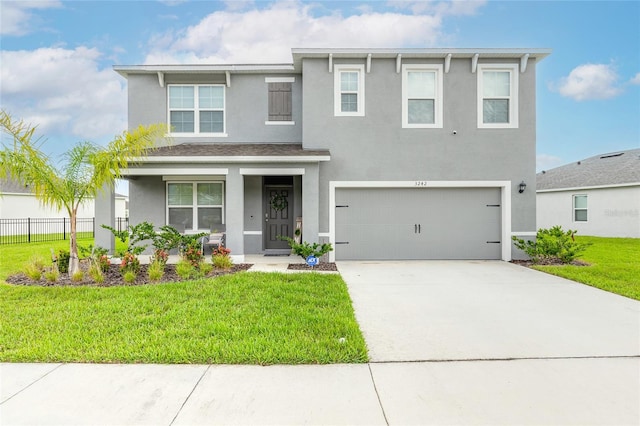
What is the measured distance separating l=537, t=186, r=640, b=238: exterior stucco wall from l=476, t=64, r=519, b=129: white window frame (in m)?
10.8

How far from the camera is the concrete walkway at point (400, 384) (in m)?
2.64

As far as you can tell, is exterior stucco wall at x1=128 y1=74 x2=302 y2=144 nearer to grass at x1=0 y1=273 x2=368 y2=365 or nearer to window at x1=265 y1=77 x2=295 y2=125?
window at x1=265 y1=77 x2=295 y2=125

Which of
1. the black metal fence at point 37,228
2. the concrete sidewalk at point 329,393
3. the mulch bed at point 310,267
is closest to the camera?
the concrete sidewalk at point 329,393

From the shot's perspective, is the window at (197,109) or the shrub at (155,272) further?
the window at (197,109)

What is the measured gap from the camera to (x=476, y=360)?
3582 millimetres

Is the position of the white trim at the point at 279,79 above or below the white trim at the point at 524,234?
above

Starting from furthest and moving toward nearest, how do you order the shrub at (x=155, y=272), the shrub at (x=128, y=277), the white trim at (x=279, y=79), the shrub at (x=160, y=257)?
the white trim at (x=279, y=79)
the shrub at (x=160, y=257)
the shrub at (x=155, y=272)
the shrub at (x=128, y=277)

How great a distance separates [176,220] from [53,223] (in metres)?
16.0

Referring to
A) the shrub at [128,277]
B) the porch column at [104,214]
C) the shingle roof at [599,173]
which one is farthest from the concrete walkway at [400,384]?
the shingle roof at [599,173]

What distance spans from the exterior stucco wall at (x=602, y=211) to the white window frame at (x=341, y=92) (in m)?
15.0

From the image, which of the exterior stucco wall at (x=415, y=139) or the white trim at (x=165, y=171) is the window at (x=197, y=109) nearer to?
the white trim at (x=165, y=171)

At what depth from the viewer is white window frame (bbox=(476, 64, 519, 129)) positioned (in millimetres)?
10133

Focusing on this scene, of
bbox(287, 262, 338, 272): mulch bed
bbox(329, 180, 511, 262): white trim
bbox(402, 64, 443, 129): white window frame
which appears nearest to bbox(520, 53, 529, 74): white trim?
bbox(402, 64, 443, 129): white window frame

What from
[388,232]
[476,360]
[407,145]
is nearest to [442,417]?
[476,360]
